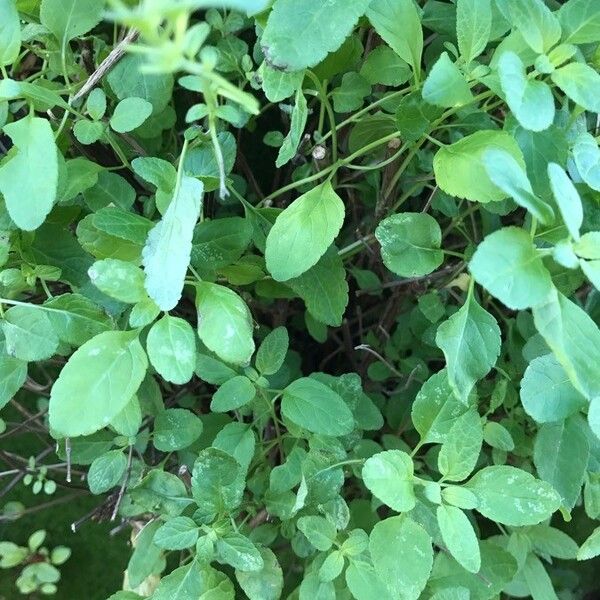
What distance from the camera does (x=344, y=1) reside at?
0.35 m

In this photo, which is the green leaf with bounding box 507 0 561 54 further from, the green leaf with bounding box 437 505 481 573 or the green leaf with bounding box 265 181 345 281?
the green leaf with bounding box 437 505 481 573

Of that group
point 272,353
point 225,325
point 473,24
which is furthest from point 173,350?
point 473,24

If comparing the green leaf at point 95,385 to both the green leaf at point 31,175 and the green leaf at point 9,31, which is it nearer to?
the green leaf at point 31,175

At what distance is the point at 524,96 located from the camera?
0.34 meters

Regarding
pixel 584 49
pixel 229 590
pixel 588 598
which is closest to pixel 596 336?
pixel 584 49

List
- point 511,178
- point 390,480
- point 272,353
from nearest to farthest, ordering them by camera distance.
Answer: point 511,178 → point 390,480 → point 272,353

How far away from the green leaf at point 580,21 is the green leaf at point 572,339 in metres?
0.15

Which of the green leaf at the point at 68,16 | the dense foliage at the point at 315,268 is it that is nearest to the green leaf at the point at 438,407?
the dense foliage at the point at 315,268

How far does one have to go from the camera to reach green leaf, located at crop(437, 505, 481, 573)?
1.38 feet

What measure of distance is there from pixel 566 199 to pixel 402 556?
9.6 inches

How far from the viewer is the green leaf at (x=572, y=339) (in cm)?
33

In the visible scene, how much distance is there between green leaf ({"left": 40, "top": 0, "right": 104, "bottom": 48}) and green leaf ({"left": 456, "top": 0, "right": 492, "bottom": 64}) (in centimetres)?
24

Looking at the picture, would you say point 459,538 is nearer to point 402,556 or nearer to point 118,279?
point 402,556

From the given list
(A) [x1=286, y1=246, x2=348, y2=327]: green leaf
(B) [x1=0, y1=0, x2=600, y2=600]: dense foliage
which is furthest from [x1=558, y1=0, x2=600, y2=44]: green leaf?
(A) [x1=286, y1=246, x2=348, y2=327]: green leaf
